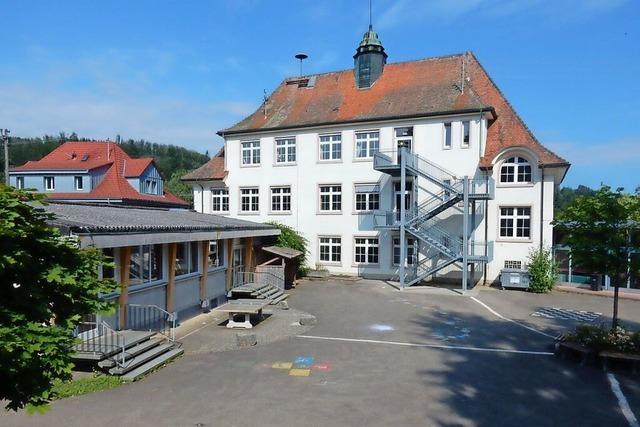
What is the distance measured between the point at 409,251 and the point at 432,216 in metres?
2.82

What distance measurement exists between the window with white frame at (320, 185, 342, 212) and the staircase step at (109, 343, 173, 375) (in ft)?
53.2

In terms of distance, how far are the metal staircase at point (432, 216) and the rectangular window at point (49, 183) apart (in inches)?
1254

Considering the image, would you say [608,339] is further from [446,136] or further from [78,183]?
[78,183]

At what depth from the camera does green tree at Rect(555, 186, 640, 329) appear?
10898 millimetres

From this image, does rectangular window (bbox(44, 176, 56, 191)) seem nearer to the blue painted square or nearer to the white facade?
the white facade

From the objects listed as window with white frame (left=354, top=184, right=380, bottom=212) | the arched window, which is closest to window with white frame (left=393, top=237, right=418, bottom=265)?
window with white frame (left=354, top=184, right=380, bottom=212)

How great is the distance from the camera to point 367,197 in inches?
1000

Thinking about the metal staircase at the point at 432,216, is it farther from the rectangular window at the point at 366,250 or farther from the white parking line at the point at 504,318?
the white parking line at the point at 504,318

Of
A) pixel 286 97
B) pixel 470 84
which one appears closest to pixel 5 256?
pixel 470 84

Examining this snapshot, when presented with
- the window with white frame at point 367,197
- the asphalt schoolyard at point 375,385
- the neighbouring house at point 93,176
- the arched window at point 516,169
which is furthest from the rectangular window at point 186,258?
the neighbouring house at point 93,176

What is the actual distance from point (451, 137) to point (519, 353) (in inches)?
565

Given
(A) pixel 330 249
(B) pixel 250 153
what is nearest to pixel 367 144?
(A) pixel 330 249

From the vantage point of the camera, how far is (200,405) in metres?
7.80

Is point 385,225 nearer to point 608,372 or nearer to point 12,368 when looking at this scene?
point 608,372
